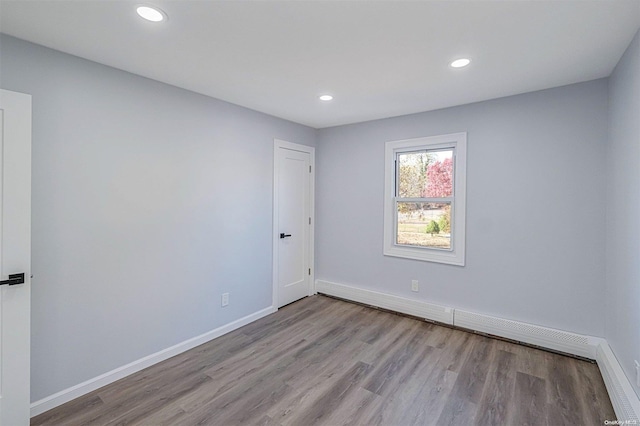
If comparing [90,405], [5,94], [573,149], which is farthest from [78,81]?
[573,149]

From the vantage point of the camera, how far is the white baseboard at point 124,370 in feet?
6.75

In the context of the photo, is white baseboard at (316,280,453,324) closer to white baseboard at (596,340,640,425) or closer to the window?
the window

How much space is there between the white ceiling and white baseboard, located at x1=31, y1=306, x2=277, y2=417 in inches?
96.9

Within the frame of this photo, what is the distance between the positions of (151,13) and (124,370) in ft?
8.69

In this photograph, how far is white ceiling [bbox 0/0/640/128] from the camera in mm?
1627

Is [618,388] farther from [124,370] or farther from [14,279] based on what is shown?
[14,279]

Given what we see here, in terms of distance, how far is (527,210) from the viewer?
116 inches

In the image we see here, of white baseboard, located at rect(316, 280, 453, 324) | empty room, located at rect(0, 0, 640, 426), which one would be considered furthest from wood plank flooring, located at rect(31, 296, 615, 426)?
white baseboard, located at rect(316, 280, 453, 324)

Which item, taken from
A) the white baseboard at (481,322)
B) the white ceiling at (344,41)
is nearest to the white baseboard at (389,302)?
the white baseboard at (481,322)

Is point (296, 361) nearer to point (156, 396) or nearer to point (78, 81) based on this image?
point (156, 396)

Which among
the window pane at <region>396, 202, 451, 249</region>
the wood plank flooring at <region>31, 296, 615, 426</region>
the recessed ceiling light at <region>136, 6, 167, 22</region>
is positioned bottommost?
the wood plank flooring at <region>31, 296, 615, 426</region>

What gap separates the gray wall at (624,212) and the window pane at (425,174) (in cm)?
139

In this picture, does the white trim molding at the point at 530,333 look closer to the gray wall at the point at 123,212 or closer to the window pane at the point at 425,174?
the window pane at the point at 425,174

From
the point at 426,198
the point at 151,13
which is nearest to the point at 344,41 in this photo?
the point at 151,13
